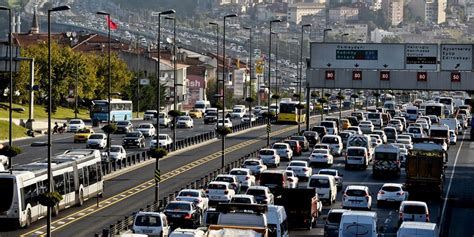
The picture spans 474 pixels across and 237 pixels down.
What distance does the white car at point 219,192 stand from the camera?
64000 mm

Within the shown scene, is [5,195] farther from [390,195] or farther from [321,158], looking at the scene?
[321,158]

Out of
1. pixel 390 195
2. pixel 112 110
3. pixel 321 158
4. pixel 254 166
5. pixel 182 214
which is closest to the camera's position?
pixel 182 214

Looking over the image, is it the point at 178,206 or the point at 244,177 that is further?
the point at 244,177

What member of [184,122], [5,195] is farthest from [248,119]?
[5,195]

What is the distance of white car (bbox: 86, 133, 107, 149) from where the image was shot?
328ft

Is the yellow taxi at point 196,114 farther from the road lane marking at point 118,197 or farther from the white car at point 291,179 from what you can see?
the white car at point 291,179

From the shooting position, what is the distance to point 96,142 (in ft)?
329

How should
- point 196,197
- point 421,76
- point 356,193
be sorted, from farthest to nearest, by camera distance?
point 421,76 < point 356,193 < point 196,197

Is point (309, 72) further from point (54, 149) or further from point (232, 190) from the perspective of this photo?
point (232, 190)

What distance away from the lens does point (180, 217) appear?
55.5 m

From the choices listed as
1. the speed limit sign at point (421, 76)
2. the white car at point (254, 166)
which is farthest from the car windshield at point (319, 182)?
the speed limit sign at point (421, 76)

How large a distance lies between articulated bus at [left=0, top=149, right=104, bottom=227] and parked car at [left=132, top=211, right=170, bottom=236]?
6.06 metres

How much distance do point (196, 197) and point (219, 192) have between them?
4.18 meters

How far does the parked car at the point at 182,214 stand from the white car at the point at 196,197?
2.56 metres
